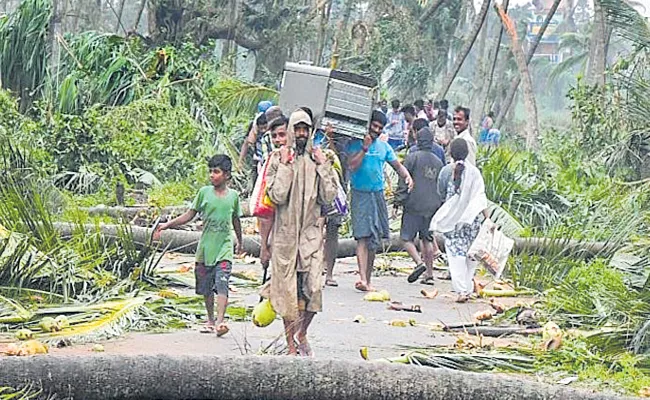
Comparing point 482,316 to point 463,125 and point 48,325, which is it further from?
point 48,325

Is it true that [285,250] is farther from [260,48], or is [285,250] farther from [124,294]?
[260,48]

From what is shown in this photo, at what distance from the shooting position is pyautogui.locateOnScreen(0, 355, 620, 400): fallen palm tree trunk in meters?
7.30

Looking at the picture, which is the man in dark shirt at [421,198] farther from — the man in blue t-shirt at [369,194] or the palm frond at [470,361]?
the palm frond at [470,361]

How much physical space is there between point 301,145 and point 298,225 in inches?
21.5

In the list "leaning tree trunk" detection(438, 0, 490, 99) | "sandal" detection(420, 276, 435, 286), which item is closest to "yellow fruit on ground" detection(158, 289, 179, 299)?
"sandal" detection(420, 276, 435, 286)

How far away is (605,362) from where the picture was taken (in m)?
8.80

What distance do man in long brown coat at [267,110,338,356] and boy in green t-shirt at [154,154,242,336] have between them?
40.6 inches

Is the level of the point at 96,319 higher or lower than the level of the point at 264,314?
lower

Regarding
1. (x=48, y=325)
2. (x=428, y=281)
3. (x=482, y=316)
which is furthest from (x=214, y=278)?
(x=428, y=281)

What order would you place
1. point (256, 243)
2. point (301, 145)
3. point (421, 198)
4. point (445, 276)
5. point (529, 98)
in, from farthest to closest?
1. point (529, 98)
2. point (445, 276)
3. point (256, 243)
4. point (421, 198)
5. point (301, 145)

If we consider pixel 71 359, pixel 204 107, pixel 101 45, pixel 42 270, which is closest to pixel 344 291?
pixel 42 270

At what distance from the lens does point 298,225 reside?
8.50m

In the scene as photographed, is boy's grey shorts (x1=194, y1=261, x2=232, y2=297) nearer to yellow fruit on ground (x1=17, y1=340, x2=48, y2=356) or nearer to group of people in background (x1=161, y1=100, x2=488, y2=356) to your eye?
group of people in background (x1=161, y1=100, x2=488, y2=356)

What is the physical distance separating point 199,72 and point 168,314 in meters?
12.8
